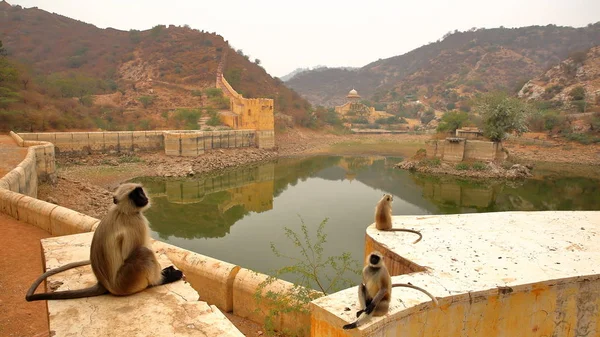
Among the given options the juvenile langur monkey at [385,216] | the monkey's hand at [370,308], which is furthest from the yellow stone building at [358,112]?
the monkey's hand at [370,308]

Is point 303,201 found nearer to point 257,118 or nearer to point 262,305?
point 262,305

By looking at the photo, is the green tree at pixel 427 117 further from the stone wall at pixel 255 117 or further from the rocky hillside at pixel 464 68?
the stone wall at pixel 255 117

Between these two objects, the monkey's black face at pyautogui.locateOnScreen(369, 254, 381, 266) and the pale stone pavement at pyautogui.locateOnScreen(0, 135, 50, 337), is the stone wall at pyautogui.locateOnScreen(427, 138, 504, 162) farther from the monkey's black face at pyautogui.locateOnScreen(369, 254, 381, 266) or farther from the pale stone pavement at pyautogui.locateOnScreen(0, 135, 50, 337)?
the pale stone pavement at pyautogui.locateOnScreen(0, 135, 50, 337)

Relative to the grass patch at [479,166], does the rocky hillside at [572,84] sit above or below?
above

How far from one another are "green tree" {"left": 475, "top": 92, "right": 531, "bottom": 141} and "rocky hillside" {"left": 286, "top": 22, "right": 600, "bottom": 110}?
3185 cm

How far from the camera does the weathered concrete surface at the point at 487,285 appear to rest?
A: 3521mm

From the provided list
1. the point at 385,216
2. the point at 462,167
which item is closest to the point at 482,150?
the point at 462,167

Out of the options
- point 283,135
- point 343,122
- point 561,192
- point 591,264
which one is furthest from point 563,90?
point 591,264

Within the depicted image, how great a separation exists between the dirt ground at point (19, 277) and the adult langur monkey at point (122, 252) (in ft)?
4.27

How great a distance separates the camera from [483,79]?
254 feet

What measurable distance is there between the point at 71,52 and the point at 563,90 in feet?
207

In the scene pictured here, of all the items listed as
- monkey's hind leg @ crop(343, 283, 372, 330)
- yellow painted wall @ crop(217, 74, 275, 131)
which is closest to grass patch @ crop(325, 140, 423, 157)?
yellow painted wall @ crop(217, 74, 275, 131)

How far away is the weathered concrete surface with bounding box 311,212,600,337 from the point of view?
11.6ft

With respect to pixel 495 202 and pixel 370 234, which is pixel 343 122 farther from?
pixel 370 234
